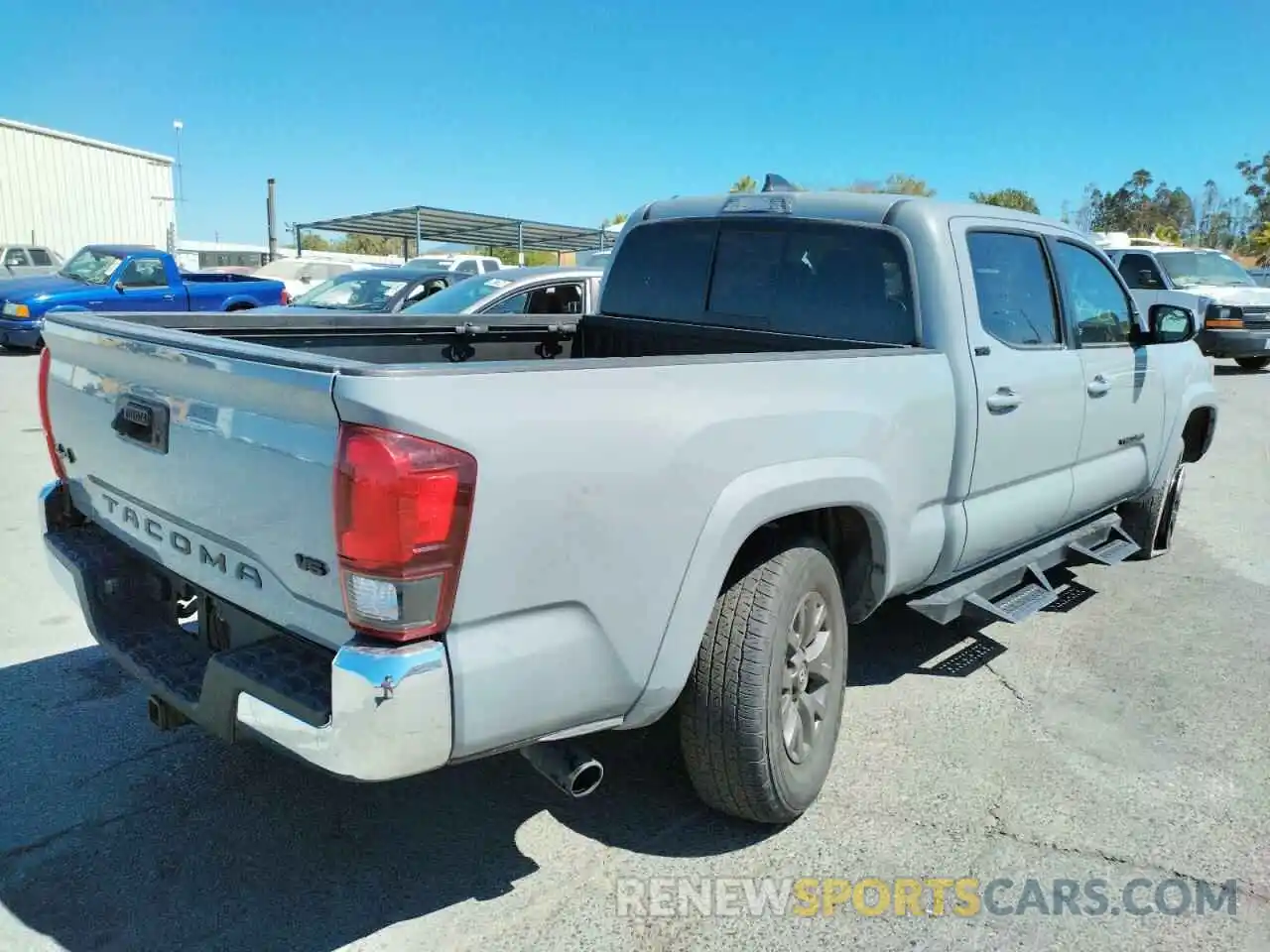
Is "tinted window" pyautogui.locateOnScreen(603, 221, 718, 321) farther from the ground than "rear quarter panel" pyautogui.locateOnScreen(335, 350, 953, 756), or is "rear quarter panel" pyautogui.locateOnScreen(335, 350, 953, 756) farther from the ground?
"tinted window" pyautogui.locateOnScreen(603, 221, 718, 321)

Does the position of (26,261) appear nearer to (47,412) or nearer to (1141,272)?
(1141,272)

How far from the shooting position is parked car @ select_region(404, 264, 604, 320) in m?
8.20

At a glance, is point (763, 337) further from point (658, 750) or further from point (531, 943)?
point (531, 943)

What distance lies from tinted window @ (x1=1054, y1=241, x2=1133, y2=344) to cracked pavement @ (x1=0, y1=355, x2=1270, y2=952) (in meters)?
1.53

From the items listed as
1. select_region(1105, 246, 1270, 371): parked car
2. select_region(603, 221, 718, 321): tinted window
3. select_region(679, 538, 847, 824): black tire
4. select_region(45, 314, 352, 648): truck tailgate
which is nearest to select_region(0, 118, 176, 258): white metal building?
select_region(1105, 246, 1270, 371): parked car

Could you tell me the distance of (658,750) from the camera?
3.61 metres

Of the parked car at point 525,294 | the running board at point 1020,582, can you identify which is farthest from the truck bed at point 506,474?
the parked car at point 525,294

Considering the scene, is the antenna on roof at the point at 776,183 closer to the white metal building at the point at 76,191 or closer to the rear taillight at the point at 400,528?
the rear taillight at the point at 400,528

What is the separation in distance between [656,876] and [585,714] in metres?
0.72

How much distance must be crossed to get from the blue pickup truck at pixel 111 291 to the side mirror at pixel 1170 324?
1292cm

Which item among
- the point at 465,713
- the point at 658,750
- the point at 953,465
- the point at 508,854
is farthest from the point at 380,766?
the point at 953,465

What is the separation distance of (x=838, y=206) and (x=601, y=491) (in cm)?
222

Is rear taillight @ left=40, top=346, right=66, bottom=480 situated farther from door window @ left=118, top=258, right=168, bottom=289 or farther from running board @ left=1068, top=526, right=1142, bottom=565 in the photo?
door window @ left=118, top=258, right=168, bottom=289

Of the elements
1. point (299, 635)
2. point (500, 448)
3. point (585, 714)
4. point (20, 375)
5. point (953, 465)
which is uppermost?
point (500, 448)
